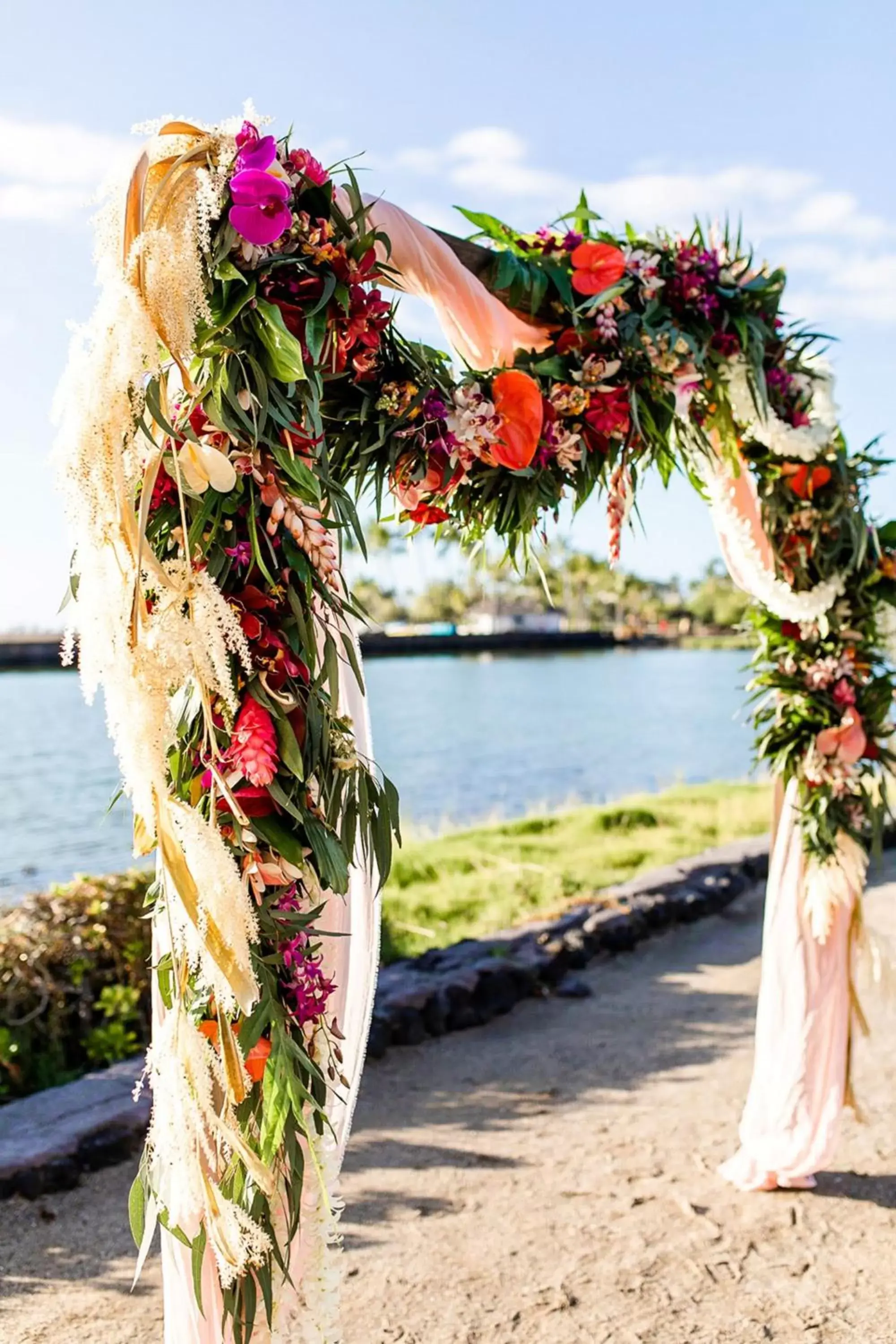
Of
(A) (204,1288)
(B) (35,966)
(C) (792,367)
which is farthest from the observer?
(B) (35,966)

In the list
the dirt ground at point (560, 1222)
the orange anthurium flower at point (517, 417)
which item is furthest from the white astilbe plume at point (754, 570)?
the dirt ground at point (560, 1222)

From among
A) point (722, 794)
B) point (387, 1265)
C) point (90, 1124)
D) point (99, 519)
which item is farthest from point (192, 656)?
point (722, 794)

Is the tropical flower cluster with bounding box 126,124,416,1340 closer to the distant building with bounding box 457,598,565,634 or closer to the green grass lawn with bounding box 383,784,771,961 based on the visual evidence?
the green grass lawn with bounding box 383,784,771,961

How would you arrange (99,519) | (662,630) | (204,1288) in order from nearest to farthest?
(99,519)
(204,1288)
(662,630)

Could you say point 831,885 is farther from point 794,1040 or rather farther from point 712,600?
point 712,600

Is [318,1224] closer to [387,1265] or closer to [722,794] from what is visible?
[387,1265]

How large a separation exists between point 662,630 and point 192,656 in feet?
277

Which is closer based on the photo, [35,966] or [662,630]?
[35,966]

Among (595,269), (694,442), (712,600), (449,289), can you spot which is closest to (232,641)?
(449,289)

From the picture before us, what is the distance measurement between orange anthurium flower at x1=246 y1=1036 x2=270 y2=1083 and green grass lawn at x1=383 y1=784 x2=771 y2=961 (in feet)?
12.4

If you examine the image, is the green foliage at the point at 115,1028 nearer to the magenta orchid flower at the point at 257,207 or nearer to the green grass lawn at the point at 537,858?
the green grass lawn at the point at 537,858

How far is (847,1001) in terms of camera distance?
3953 millimetres

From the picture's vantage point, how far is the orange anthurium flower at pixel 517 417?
280cm

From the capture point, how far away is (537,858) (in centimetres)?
936
